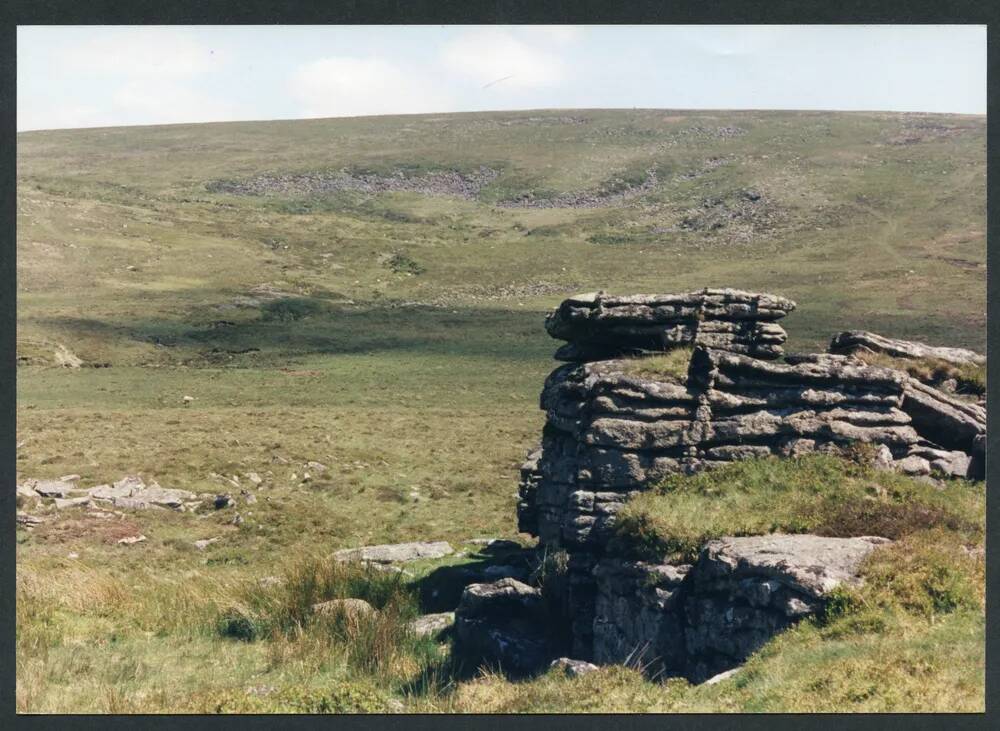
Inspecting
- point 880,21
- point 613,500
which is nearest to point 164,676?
point 613,500

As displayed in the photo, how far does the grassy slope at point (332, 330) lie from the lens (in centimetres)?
3069

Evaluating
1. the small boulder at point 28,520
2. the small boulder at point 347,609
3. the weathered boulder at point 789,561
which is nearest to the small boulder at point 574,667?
the weathered boulder at point 789,561

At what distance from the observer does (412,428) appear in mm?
57188

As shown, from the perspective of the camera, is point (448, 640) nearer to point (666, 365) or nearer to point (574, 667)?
point (574, 667)

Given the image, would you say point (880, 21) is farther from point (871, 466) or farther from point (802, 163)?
point (802, 163)

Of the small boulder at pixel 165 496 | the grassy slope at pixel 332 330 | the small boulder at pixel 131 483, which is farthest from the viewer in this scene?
the small boulder at pixel 131 483

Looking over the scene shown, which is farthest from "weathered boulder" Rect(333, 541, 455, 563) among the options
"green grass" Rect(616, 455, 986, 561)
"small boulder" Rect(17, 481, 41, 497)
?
"small boulder" Rect(17, 481, 41, 497)

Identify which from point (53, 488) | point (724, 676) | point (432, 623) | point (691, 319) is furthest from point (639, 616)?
point (53, 488)

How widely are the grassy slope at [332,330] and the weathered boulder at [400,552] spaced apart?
10.5ft

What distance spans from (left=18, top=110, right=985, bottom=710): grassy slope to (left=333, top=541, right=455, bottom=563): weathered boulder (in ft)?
10.5

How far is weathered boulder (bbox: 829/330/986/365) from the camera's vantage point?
84.2 ft

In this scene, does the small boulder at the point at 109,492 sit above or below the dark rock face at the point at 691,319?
below

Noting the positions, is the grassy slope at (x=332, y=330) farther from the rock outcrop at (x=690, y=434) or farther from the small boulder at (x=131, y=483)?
the rock outcrop at (x=690, y=434)

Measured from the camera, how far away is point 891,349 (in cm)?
2564
